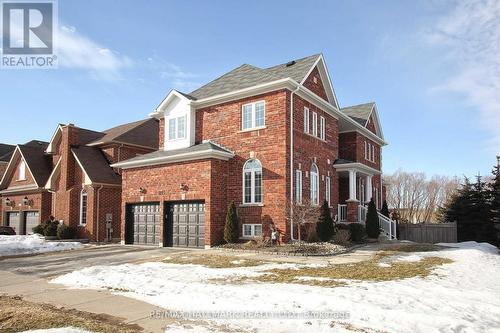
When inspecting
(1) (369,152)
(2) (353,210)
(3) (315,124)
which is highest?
(3) (315,124)

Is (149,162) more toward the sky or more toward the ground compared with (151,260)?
more toward the sky

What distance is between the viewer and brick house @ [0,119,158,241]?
24.9m

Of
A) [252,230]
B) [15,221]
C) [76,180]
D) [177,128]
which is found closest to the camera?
[252,230]

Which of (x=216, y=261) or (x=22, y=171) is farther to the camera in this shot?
(x=22, y=171)

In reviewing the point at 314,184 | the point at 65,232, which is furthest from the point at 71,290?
the point at 65,232

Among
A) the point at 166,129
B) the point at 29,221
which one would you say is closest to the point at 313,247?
the point at 166,129

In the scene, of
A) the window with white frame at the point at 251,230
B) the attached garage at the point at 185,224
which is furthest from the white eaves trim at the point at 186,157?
the window with white frame at the point at 251,230

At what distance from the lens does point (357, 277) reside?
10344 millimetres

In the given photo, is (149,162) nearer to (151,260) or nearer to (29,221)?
(151,260)

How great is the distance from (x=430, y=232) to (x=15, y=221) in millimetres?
31101

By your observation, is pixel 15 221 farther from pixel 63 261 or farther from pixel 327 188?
pixel 327 188

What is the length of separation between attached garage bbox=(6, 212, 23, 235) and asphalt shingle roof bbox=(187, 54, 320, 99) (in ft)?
61.3

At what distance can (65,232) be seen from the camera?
971 inches

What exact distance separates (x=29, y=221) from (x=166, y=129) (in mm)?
15502
